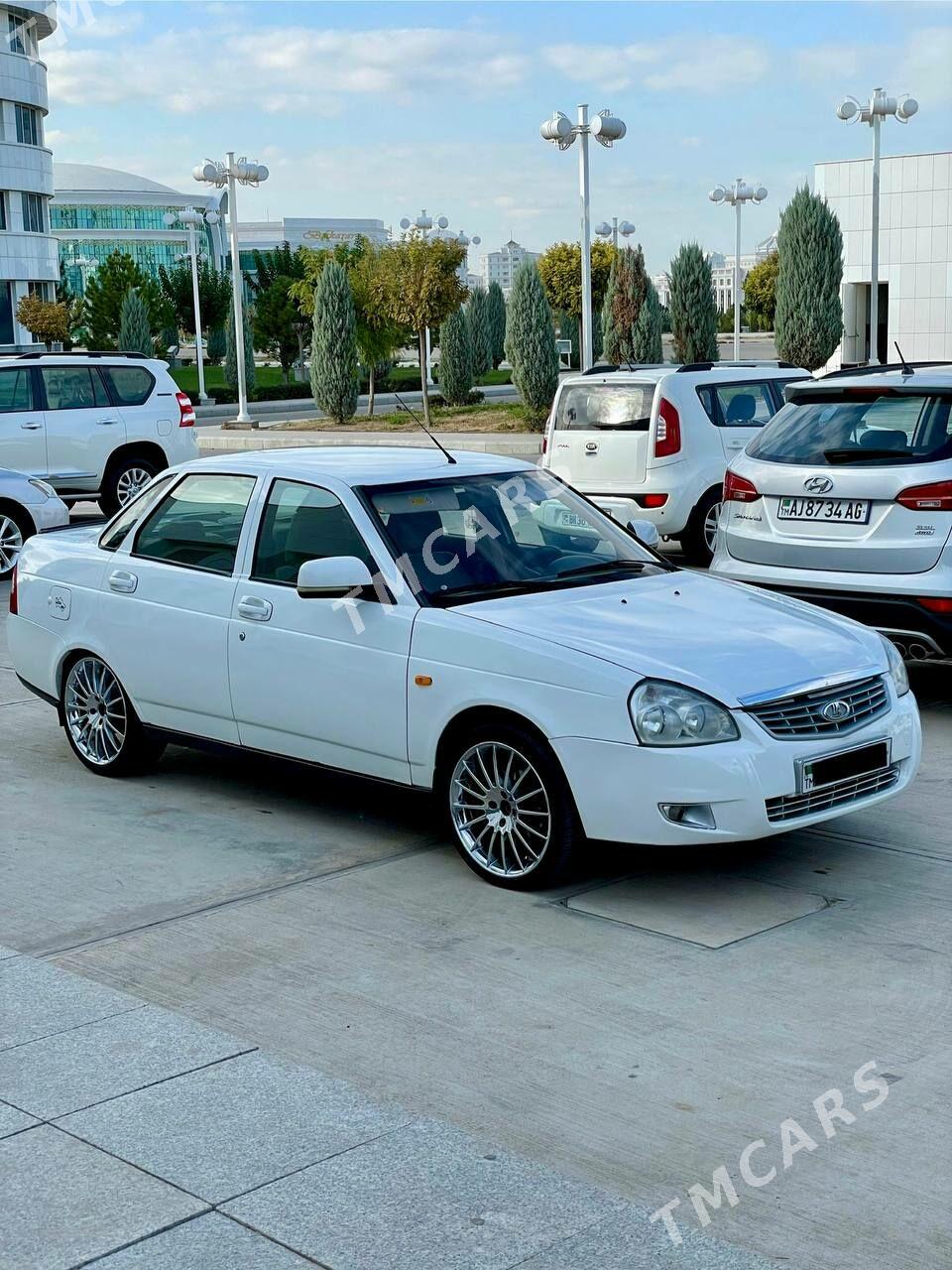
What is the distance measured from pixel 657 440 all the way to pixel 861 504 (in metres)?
5.22

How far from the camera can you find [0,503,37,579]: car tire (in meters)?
14.6

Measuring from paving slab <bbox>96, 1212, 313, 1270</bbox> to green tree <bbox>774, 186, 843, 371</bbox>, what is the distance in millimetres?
38643

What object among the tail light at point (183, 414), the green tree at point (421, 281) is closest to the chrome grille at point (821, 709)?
the tail light at point (183, 414)

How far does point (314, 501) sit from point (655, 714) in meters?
1.96

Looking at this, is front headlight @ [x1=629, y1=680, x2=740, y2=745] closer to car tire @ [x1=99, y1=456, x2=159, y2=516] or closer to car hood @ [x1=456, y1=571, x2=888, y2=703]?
car hood @ [x1=456, y1=571, x2=888, y2=703]

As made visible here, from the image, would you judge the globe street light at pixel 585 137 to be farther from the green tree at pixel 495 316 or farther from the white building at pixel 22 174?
the white building at pixel 22 174

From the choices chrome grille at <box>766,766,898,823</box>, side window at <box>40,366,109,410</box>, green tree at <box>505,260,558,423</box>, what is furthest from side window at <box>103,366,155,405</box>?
green tree at <box>505,260,558,423</box>

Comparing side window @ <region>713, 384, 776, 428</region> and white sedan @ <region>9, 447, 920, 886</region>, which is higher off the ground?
side window @ <region>713, 384, 776, 428</region>

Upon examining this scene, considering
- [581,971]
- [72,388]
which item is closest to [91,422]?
[72,388]

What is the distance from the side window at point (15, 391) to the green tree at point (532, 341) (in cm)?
1794

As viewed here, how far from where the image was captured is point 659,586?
21.8 ft

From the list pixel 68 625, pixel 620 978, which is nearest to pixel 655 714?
pixel 620 978

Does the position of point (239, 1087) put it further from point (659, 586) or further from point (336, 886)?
point (659, 586)

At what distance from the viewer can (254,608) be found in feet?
22.1
